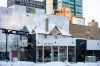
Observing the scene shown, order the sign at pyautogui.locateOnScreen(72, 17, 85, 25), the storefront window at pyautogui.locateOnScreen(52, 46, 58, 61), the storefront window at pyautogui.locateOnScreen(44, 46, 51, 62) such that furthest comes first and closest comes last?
the sign at pyautogui.locateOnScreen(72, 17, 85, 25), the storefront window at pyautogui.locateOnScreen(52, 46, 58, 61), the storefront window at pyautogui.locateOnScreen(44, 46, 51, 62)

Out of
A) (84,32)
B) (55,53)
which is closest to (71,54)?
(55,53)

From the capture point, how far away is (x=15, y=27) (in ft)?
288

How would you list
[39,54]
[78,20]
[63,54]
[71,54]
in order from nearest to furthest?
[39,54], [63,54], [71,54], [78,20]

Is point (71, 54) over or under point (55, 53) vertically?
under

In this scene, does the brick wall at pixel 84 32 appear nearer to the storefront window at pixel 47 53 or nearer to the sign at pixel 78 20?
the sign at pixel 78 20

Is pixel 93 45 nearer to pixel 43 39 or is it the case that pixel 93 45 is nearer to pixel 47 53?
pixel 47 53

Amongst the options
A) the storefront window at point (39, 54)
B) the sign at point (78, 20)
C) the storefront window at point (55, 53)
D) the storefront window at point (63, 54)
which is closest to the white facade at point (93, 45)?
the storefront window at point (63, 54)

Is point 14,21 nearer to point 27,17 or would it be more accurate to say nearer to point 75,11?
point 27,17

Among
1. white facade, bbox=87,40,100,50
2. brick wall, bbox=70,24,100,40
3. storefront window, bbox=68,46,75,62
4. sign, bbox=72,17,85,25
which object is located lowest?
storefront window, bbox=68,46,75,62

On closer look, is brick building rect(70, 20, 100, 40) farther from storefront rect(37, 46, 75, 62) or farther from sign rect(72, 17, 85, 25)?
storefront rect(37, 46, 75, 62)

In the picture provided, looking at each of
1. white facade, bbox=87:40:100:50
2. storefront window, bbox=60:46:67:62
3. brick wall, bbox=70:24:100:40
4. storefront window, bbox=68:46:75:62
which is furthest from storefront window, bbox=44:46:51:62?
brick wall, bbox=70:24:100:40

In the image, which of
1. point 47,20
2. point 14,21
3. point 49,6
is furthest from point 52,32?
point 49,6

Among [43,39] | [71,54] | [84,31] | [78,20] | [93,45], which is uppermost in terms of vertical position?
[78,20]

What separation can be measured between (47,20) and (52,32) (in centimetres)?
770
